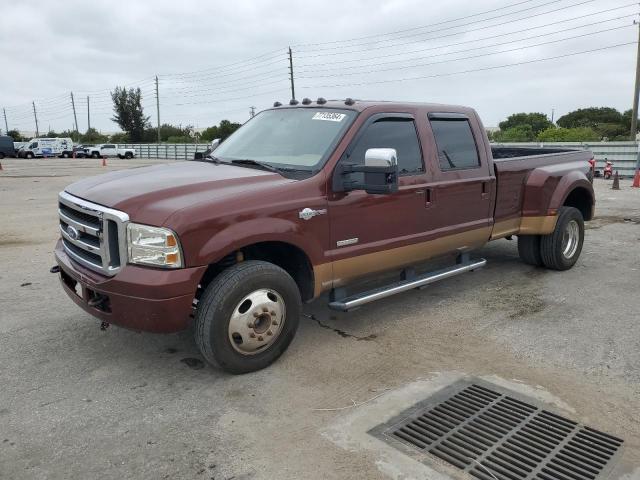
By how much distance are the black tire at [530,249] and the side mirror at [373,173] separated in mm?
3077

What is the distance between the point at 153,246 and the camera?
323 centimetres

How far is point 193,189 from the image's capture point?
354 cm

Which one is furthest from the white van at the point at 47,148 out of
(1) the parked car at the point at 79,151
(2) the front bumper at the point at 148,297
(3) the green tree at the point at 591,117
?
(3) the green tree at the point at 591,117

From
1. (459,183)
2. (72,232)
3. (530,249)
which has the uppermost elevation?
(459,183)

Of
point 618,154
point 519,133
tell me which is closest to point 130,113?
point 519,133

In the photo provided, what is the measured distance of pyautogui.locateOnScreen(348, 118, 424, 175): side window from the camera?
427cm

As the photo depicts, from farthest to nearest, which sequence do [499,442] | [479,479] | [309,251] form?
1. [309,251]
2. [499,442]
3. [479,479]

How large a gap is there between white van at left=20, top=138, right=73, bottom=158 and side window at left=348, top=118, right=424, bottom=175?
51.1 meters

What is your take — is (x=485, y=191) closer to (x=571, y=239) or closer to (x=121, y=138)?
(x=571, y=239)

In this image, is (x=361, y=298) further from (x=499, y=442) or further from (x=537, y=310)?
(x=537, y=310)

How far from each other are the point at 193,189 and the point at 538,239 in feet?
14.4

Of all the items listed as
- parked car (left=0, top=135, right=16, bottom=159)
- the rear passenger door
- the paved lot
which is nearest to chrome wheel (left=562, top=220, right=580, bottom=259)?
the paved lot

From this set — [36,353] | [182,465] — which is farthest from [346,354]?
[36,353]

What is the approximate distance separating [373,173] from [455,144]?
63.1 inches
